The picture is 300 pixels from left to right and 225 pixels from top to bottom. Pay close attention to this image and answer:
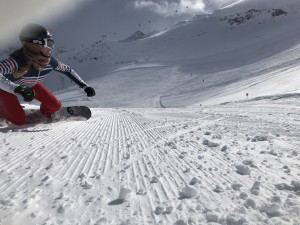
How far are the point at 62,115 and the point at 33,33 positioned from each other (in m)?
2.29

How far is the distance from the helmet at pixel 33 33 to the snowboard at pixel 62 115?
1.75 meters

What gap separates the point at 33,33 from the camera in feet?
19.5

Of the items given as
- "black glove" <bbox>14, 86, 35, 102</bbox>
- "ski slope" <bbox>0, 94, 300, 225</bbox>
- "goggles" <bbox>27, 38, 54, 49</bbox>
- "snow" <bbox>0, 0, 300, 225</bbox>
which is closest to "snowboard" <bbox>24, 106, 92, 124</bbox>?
"snow" <bbox>0, 0, 300, 225</bbox>

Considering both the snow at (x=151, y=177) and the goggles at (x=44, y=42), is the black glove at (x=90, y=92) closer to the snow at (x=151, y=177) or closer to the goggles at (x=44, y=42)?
the snow at (x=151, y=177)

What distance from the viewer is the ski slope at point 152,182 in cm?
203

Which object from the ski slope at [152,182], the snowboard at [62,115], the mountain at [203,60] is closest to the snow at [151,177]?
the ski slope at [152,182]

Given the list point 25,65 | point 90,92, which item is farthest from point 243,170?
point 90,92

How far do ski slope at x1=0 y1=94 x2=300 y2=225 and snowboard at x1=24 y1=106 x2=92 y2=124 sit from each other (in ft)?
8.09

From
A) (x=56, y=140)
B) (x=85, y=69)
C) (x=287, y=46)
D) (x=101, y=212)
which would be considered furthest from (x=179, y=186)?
(x=85, y=69)

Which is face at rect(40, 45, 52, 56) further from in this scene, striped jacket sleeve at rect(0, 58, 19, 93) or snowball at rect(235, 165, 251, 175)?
snowball at rect(235, 165, 251, 175)

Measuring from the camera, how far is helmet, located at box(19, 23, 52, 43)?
5.94 m

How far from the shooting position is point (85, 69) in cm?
9719

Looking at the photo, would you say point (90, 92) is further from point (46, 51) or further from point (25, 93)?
point (25, 93)

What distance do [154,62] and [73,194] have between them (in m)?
69.2
